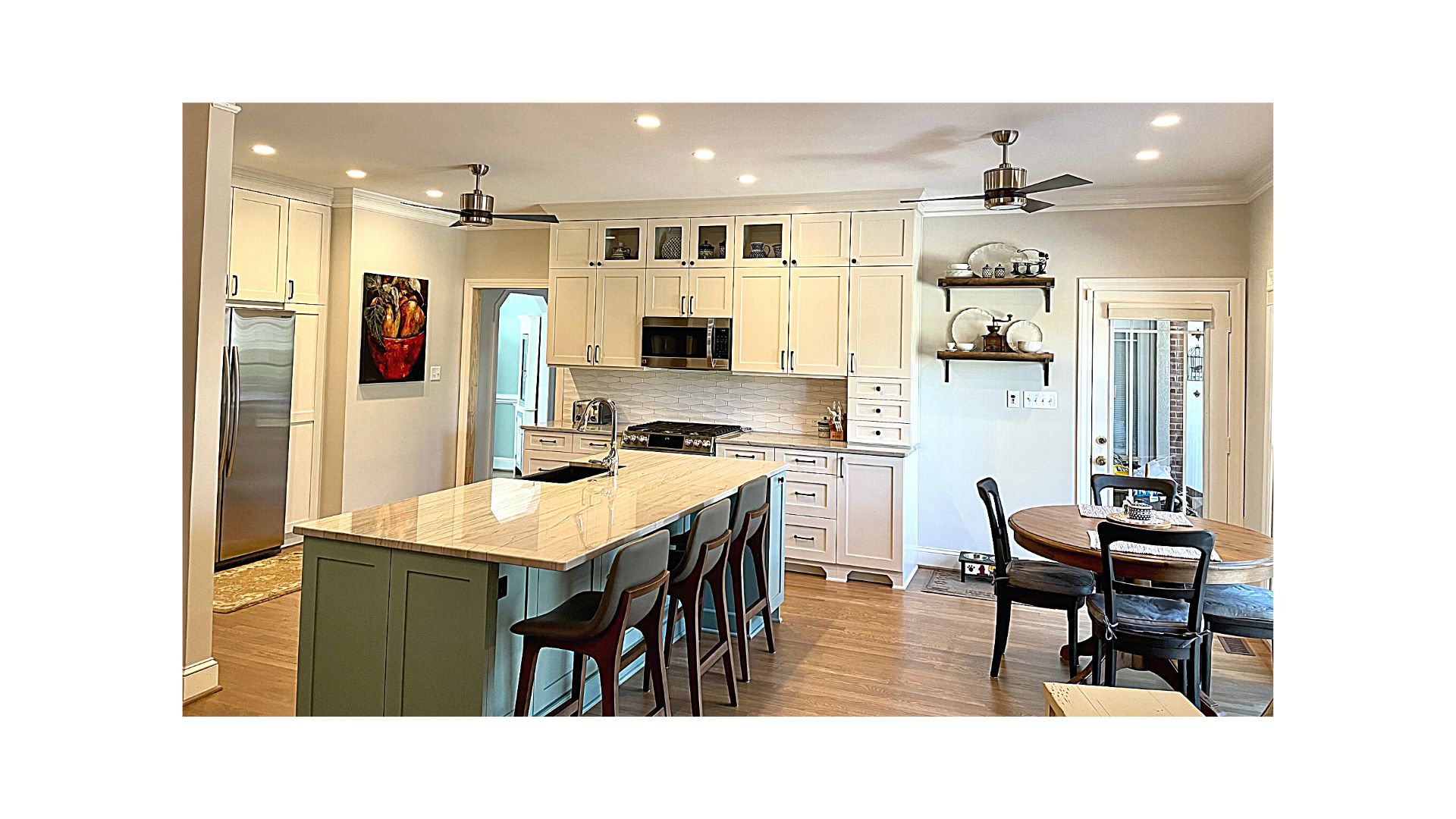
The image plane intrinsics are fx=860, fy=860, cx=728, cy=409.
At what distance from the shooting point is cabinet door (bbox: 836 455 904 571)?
514cm

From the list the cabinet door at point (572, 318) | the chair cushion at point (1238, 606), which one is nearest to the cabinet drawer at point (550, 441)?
the cabinet door at point (572, 318)

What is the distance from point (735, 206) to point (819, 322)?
960mm

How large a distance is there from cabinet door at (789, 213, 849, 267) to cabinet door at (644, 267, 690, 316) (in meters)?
0.79

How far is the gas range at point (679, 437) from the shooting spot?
218 inches

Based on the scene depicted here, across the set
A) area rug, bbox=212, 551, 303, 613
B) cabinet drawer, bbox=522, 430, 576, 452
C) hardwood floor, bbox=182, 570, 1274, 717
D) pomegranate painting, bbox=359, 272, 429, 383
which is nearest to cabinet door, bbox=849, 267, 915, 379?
hardwood floor, bbox=182, 570, 1274, 717

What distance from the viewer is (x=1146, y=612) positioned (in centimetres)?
324

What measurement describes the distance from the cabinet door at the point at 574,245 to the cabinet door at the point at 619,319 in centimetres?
16

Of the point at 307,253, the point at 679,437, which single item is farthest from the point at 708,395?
the point at 307,253

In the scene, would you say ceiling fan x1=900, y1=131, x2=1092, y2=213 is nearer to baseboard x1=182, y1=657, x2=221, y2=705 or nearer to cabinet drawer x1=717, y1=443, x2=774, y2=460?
cabinet drawer x1=717, y1=443, x2=774, y2=460

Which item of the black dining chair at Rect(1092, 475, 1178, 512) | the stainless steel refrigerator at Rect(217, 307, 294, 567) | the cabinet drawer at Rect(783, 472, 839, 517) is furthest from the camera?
the cabinet drawer at Rect(783, 472, 839, 517)

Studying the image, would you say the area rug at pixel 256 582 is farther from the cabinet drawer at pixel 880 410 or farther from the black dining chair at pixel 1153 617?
the black dining chair at pixel 1153 617
